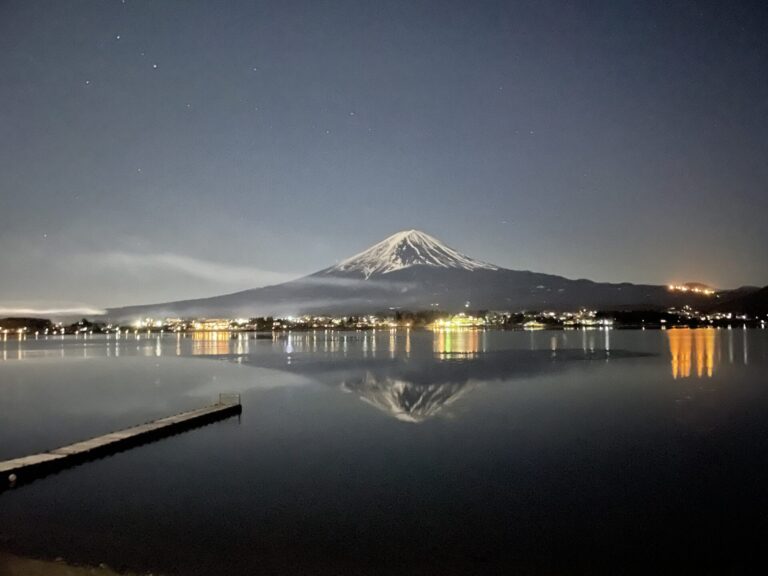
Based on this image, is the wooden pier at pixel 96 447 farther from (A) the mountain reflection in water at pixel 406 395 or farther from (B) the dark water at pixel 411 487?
(A) the mountain reflection in water at pixel 406 395

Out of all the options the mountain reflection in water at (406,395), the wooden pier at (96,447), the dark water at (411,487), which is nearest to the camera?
the dark water at (411,487)

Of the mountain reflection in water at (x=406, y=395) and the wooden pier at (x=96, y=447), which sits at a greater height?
the wooden pier at (x=96, y=447)

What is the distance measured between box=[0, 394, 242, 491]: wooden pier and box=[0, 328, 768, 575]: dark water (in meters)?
0.26

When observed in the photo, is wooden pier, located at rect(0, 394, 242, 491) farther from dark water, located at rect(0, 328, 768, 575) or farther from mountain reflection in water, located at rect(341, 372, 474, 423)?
A: mountain reflection in water, located at rect(341, 372, 474, 423)

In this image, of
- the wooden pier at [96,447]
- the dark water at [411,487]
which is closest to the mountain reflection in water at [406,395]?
the dark water at [411,487]

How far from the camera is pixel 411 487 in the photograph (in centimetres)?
974

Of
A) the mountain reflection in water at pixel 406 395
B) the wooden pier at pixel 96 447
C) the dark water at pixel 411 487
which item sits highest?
the wooden pier at pixel 96 447

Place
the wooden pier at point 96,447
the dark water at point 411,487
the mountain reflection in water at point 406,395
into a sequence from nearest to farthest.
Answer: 1. the dark water at point 411,487
2. the wooden pier at point 96,447
3. the mountain reflection in water at point 406,395

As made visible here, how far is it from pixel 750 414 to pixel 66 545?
15.7 meters

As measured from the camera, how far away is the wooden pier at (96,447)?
968cm

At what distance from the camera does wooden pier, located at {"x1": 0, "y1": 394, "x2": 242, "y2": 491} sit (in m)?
9.68

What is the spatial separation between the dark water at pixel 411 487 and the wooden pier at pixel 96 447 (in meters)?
0.26

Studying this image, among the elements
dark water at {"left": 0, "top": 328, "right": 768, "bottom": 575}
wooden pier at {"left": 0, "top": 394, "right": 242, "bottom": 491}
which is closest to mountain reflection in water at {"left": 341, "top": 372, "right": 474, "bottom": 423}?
dark water at {"left": 0, "top": 328, "right": 768, "bottom": 575}

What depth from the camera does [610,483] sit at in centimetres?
995
